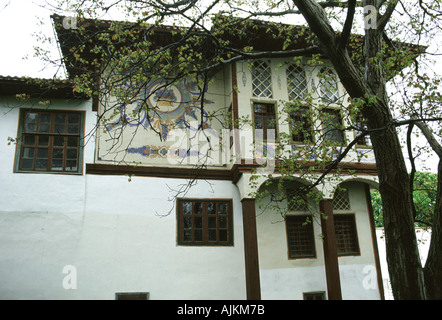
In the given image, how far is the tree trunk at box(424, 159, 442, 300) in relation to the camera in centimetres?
477

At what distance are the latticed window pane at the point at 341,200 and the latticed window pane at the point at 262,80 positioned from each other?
3.71 m

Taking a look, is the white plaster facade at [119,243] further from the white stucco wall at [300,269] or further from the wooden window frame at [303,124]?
the wooden window frame at [303,124]

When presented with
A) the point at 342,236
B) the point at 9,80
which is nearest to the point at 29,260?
the point at 9,80

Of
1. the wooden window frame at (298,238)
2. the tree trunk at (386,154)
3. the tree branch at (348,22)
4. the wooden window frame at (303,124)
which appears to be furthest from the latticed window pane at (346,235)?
the tree branch at (348,22)

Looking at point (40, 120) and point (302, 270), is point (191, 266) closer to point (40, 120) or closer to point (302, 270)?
point (302, 270)

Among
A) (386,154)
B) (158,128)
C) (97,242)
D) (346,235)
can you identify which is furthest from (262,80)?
(386,154)

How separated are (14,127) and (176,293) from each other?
5.99m

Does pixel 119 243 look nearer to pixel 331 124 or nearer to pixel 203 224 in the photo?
pixel 203 224

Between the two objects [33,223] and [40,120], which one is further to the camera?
[40,120]

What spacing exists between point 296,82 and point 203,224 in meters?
5.22

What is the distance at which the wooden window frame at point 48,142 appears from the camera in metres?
10.7

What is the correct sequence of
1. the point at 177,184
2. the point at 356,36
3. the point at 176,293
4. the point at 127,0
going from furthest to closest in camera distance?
the point at 177,184
the point at 176,293
the point at 356,36
the point at 127,0

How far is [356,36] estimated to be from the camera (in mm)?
9180

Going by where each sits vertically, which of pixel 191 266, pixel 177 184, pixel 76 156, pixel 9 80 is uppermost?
pixel 9 80
